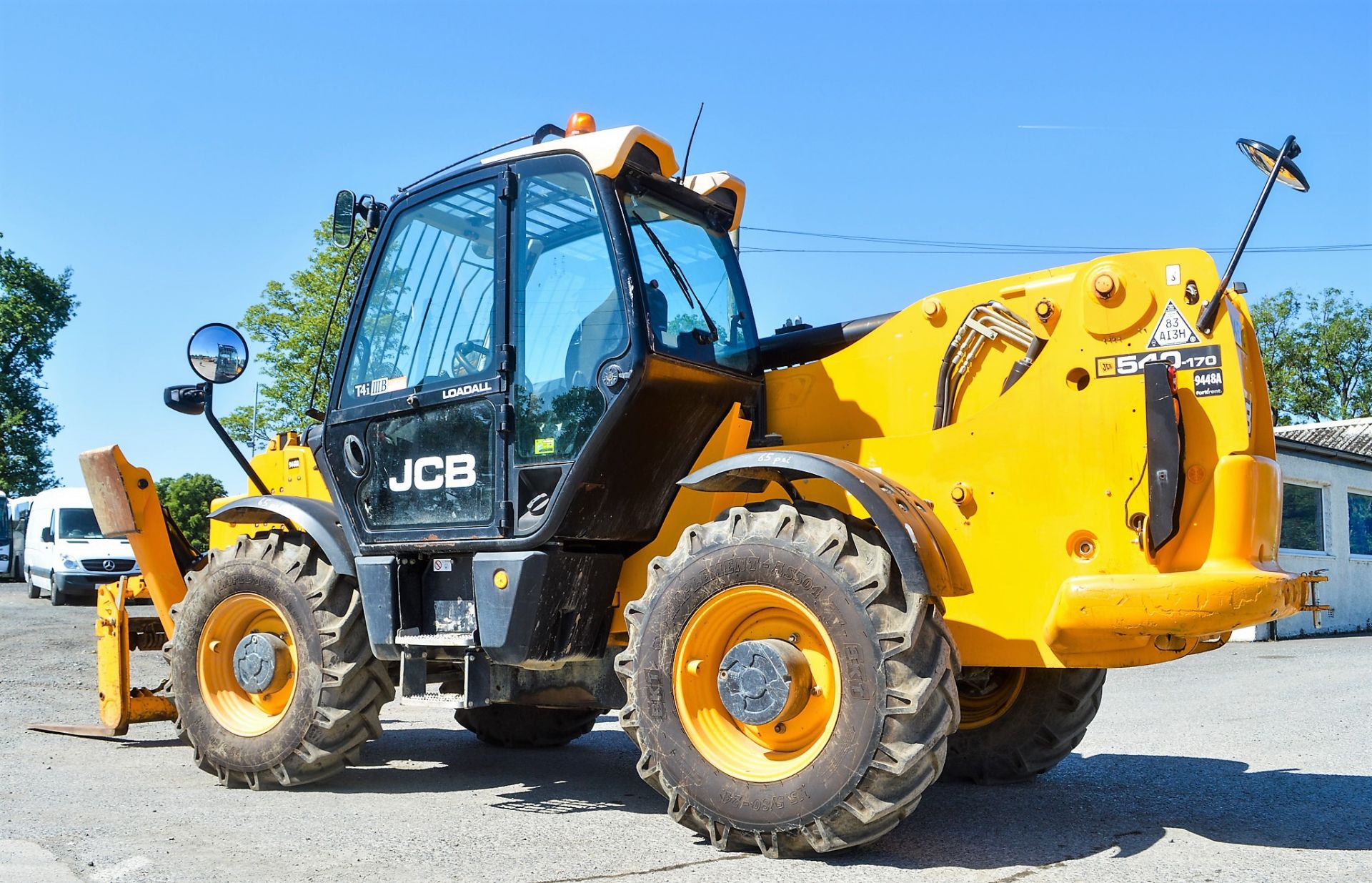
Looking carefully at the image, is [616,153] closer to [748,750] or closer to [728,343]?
[728,343]

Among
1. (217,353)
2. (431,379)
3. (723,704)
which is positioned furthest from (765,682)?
(217,353)

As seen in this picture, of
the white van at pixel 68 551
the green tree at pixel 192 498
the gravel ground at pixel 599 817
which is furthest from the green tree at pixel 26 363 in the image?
the gravel ground at pixel 599 817

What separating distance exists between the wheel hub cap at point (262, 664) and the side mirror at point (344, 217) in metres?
2.08

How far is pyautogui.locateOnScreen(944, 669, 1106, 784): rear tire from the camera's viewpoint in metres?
5.80

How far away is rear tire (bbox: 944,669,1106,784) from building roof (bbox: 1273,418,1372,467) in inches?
691

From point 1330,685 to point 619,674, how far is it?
911 cm

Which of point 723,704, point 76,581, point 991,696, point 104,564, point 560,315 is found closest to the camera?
point 723,704

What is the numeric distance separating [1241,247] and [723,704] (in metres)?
2.57

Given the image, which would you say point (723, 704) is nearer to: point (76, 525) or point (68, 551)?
point (68, 551)

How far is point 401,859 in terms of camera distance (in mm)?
4449

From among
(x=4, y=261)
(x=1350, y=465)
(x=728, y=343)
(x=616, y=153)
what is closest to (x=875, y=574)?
(x=728, y=343)

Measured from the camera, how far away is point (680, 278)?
18.5ft

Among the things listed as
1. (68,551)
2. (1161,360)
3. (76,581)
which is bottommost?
(76,581)

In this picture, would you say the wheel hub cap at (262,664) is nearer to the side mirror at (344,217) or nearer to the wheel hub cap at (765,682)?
the side mirror at (344,217)
